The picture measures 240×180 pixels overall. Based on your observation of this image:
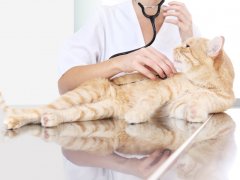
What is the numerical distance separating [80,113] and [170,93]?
273 millimetres

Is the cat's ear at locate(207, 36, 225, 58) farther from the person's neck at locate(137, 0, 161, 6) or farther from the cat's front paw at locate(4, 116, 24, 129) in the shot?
the cat's front paw at locate(4, 116, 24, 129)

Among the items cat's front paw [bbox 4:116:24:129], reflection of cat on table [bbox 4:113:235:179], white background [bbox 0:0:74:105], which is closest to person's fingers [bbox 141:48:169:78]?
reflection of cat on table [bbox 4:113:235:179]

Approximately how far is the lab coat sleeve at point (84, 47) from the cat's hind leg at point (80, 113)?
395mm

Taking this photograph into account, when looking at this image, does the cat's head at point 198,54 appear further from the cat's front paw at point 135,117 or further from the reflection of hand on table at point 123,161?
the reflection of hand on table at point 123,161

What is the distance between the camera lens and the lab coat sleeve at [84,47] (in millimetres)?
1544

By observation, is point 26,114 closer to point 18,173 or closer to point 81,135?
point 81,135

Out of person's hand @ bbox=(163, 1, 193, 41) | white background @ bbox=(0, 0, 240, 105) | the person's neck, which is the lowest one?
white background @ bbox=(0, 0, 240, 105)

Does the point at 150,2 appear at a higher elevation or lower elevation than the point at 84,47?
higher

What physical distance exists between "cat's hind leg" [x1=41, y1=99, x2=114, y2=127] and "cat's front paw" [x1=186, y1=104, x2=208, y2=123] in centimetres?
22

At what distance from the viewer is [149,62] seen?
3.58 ft

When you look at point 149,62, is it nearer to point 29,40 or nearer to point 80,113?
point 80,113

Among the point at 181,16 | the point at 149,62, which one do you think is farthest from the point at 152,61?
the point at 181,16

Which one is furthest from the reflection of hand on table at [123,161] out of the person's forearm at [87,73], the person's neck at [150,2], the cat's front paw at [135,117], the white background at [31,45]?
the white background at [31,45]

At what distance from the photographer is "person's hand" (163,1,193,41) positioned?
1345mm
